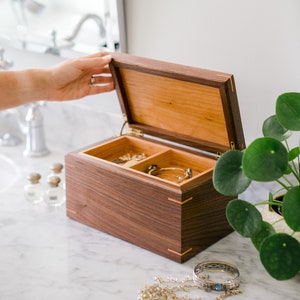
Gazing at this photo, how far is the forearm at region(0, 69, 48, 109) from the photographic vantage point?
1763mm

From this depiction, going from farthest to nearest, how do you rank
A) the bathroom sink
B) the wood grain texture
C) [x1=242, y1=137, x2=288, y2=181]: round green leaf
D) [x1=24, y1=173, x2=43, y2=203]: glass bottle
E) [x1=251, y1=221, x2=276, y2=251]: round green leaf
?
the bathroom sink < [x1=24, y1=173, x2=43, y2=203]: glass bottle < the wood grain texture < [x1=251, y1=221, x2=276, y2=251]: round green leaf < [x1=242, y1=137, x2=288, y2=181]: round green leaf

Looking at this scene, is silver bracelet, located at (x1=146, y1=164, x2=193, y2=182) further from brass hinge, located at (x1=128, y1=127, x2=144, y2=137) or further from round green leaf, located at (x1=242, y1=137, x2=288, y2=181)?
round green leaf, located at (x1=242, y1=137, x2=288, y2=181)

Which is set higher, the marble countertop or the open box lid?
the open box lid

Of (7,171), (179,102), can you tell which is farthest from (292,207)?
(7,171)

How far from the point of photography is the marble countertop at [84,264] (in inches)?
55.6

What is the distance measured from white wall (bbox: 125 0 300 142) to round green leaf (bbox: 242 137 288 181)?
0.39 meters

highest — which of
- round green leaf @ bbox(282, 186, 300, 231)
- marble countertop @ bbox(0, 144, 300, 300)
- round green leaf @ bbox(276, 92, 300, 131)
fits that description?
round green leaf @ bbox(276, 92, 300, 131)

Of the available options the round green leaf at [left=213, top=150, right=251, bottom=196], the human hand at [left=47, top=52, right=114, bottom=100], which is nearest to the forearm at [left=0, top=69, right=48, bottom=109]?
the human hand at [left=47, top=52, right=114, bottom=100]

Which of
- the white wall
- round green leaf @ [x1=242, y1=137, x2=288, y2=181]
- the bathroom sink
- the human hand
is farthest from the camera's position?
the bathroom sink

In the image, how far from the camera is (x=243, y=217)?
Result: 1347mm

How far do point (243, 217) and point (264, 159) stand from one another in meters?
0.14

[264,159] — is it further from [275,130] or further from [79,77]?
[79,77]

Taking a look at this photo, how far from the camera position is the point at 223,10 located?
169 cm

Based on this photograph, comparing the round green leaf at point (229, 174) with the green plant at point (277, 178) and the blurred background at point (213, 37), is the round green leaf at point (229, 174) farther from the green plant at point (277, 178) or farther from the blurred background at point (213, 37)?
the blurred background at point (213, 37)
